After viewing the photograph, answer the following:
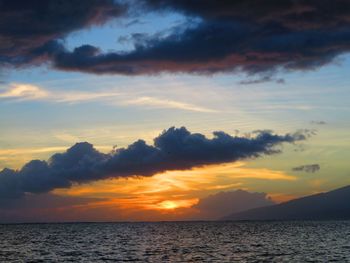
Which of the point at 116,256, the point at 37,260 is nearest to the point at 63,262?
the point at 37,260

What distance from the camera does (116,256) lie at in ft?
312

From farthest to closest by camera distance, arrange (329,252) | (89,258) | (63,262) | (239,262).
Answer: (329,252) → (89,258) → (63,262) → (239,262)

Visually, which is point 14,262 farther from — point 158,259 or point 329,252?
point 329,252

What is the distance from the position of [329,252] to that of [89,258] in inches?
1840

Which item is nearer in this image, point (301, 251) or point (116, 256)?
point (116, 256)

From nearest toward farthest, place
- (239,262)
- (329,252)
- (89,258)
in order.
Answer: (239,262), (89,258), (329,252)

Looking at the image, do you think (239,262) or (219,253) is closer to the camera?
(239,262)

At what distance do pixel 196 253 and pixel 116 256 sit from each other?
1521 centimetres

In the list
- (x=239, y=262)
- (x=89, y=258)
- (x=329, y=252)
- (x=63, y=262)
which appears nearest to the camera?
(x=239, y=262)

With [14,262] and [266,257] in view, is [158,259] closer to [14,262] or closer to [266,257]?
[266,257]

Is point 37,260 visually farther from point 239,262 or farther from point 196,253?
point 239,262

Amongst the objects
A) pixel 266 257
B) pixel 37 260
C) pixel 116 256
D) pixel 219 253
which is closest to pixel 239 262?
pixel 266 257

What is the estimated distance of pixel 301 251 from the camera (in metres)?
102

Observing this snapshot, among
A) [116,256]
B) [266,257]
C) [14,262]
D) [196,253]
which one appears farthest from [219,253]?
[14,262]
